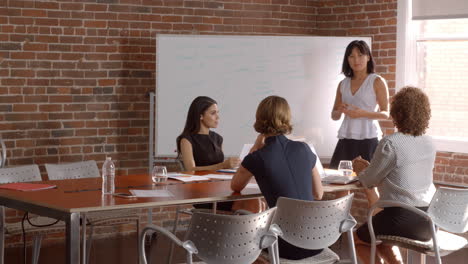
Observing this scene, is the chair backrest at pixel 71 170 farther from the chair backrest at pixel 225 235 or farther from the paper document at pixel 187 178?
the chair backrest at pixel 225 235

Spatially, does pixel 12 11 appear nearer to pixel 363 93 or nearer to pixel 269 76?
pixel 269 76

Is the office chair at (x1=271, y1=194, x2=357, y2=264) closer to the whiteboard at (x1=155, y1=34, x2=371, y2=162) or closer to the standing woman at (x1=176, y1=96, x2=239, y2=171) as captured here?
the standing woman at (x1=176, y1=96, x2=239, y2=171)

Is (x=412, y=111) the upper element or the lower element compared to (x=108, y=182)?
upper

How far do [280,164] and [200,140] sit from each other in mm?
1571

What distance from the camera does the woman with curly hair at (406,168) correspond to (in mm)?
4891

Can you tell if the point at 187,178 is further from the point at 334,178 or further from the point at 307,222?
the point at 307,222

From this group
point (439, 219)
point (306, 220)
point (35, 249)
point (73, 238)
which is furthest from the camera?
point (35, 249)

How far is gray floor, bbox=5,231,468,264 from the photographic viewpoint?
657cm

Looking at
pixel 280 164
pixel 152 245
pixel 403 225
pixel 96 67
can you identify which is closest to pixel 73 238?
pixel 280 164

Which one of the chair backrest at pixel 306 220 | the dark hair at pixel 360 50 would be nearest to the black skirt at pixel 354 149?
the dark hair at pixel 360 50

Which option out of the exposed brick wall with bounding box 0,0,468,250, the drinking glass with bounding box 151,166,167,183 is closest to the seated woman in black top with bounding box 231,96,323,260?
the drinking glass with bounding box 151,166,167,183

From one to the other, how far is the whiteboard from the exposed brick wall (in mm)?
392

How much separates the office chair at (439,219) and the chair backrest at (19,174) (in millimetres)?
2362

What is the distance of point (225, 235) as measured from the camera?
12.9ft
